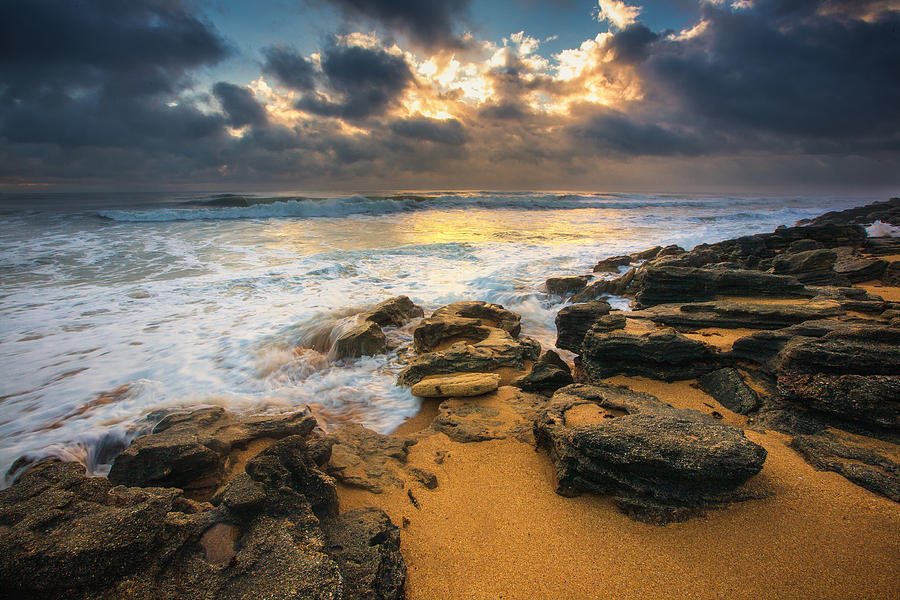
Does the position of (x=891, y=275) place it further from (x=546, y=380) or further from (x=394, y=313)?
(x=394, y=313)

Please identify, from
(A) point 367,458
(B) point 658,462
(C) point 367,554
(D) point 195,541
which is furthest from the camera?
(A) point 367,458

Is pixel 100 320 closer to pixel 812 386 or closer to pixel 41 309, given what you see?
pixel 41 309

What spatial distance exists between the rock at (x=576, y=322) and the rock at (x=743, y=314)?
592 millimetres

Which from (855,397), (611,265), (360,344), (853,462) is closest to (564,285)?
(611,265)

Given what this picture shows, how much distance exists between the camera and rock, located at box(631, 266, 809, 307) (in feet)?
19.3

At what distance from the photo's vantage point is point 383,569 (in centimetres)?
196

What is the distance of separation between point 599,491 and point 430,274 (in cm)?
986

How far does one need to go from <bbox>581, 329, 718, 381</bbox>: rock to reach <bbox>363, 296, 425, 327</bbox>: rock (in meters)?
4.44

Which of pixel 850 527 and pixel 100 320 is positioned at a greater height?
pixel 850 527

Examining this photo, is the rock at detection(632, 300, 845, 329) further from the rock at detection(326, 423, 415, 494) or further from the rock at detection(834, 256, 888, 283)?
the rock at detection(326, 423, 415, 494)

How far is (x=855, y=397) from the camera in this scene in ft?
8.80

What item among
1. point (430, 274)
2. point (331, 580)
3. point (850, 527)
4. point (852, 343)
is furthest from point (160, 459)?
point (430, 274)

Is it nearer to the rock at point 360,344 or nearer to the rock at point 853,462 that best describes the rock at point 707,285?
the rock at point 853,462

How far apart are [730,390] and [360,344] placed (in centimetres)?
515
